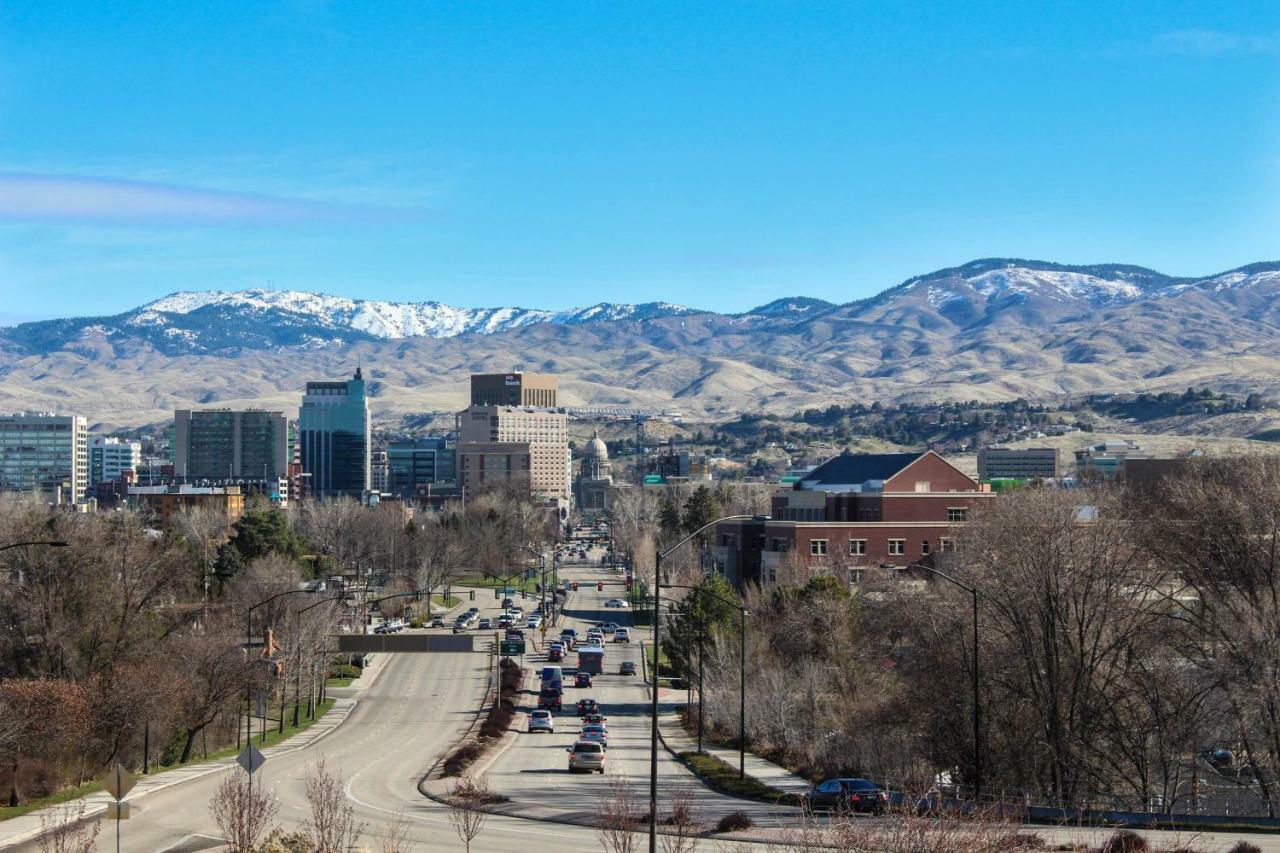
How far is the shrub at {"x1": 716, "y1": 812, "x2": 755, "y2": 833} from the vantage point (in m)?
46.9

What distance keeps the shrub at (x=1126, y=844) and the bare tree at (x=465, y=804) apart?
50.7 ft

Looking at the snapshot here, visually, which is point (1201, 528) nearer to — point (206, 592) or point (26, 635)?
point (26, 635)

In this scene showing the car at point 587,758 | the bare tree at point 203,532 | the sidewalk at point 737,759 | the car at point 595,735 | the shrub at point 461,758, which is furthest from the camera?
the bare tree at point 203,532

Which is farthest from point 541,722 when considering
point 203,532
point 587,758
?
point 203,532

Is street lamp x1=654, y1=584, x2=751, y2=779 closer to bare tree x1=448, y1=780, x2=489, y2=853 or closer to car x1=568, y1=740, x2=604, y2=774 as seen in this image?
car x1=568, y1=740, x2=604, y2=774

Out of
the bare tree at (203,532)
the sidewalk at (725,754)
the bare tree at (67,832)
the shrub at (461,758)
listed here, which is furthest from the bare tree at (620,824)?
the bare tree at (203,532)

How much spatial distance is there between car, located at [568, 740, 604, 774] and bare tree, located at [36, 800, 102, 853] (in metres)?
19.9

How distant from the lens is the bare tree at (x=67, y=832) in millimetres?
34625

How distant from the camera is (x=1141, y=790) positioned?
58.9 m

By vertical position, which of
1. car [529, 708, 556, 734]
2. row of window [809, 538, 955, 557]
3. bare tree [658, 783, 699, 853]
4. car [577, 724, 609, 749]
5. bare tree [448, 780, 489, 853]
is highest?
row of window [809, 538, 955, 557]

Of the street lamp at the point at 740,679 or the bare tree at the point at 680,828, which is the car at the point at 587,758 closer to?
the street lamp at the point at 740,679

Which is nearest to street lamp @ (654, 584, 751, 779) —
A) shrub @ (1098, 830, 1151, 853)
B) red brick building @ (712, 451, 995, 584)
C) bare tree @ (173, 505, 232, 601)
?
shrub @ (1098, 830, 1151, 853)

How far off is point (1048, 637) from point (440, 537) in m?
134

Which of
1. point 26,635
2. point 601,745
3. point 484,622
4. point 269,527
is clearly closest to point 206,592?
point 269,527
